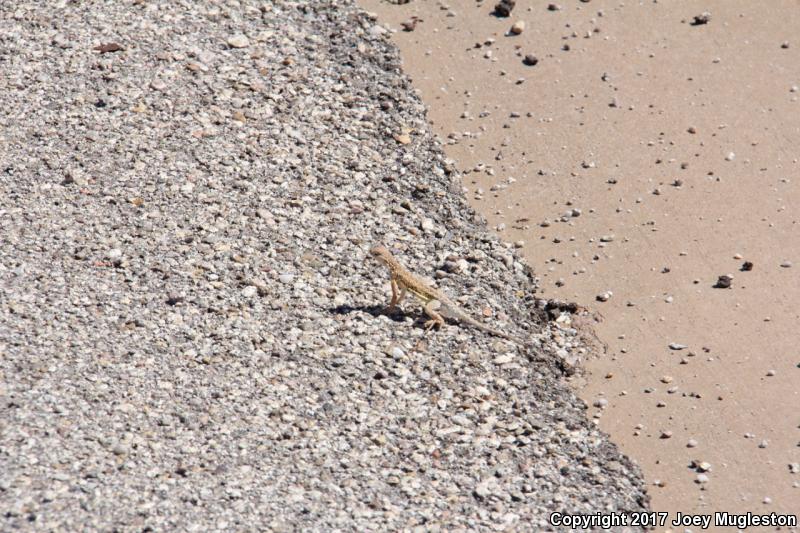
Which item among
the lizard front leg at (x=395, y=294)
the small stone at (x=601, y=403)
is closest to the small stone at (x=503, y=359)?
the small stone at (x=601, y=403)

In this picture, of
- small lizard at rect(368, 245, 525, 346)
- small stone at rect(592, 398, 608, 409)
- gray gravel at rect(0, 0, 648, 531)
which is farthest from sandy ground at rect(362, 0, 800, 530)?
small lizard at rect(368, 245, 525, 346)

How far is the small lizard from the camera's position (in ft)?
38.4

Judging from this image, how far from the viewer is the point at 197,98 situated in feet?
47.5

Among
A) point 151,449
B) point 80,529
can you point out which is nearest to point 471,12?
point 151,449

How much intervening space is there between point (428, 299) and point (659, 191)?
4.30 m

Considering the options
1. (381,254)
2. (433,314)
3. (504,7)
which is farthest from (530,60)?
(433,314)

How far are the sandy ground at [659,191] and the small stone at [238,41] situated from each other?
2.56 meters

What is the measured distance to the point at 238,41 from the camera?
51.5ft

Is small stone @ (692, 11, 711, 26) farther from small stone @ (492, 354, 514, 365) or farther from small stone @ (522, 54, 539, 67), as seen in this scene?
small stone @ (492, 354, 514, 365)

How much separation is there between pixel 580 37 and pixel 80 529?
38.0ft

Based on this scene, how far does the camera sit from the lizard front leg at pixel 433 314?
11.7 metres

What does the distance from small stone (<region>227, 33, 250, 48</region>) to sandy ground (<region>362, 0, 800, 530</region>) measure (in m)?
2.56

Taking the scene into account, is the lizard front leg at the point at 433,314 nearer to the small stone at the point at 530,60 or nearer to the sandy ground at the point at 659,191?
the sandy ground at the point at 659,191

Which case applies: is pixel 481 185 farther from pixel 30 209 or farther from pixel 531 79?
pixel 30 209
